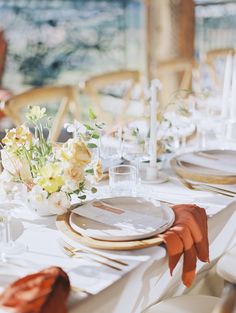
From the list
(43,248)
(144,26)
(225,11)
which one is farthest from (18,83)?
(43,248)

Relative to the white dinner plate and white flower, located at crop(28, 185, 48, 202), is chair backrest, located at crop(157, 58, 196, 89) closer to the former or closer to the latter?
the white dinner plate

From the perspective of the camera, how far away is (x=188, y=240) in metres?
1.25

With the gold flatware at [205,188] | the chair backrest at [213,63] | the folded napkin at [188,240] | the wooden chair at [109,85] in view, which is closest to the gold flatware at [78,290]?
the folded napkin at [188,240]

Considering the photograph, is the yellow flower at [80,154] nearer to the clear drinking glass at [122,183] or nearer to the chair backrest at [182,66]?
the clear drinking glass at [122,183]

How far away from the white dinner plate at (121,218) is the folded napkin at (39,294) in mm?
225

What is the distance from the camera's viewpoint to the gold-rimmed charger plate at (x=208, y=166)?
1641mm

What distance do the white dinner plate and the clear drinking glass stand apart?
7cm

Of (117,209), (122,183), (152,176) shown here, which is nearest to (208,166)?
(152,176)

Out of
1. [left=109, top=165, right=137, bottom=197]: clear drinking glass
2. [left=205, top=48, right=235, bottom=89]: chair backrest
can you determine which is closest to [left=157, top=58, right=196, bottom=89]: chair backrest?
[left=205, top=48, right=235, bottom=89]: chair backrest

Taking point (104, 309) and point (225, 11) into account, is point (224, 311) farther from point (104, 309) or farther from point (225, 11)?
point (225, 11)

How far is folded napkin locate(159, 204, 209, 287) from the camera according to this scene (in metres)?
1.21

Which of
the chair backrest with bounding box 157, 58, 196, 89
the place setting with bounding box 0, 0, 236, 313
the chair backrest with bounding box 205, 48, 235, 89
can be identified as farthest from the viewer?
the chair backrest with bounding box 205, 48, 235, 89

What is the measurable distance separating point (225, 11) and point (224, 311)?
14.8ft

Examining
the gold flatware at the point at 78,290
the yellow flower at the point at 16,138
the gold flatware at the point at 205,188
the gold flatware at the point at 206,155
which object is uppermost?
the yellow flower at the point at 16,138
